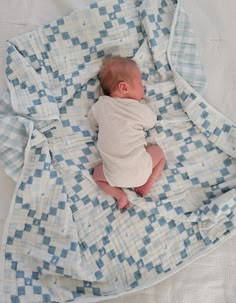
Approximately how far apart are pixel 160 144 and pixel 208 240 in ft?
1.03

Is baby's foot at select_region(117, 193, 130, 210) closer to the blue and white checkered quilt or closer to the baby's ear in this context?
the blue and white checkered quilt

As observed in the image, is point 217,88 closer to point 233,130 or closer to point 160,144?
point 233,130

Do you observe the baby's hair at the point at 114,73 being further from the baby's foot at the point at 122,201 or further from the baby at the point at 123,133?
the baby's foot at the point at 122,201

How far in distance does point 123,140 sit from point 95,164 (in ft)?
0.48

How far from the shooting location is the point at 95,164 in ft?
4.71

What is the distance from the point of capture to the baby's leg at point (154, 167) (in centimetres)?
138

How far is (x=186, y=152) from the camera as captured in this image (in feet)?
4.75

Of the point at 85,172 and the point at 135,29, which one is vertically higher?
the point at 135,29

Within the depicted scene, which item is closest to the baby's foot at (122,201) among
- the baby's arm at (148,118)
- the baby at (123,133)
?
the baby at (123,133)

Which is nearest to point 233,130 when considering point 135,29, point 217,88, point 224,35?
point 217,88

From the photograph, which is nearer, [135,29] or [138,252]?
[138,252]

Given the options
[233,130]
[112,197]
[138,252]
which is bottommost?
[138,252]

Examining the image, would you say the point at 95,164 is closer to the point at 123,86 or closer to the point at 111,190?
the point at 111,190

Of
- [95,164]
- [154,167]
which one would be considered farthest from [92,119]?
[154,167]
